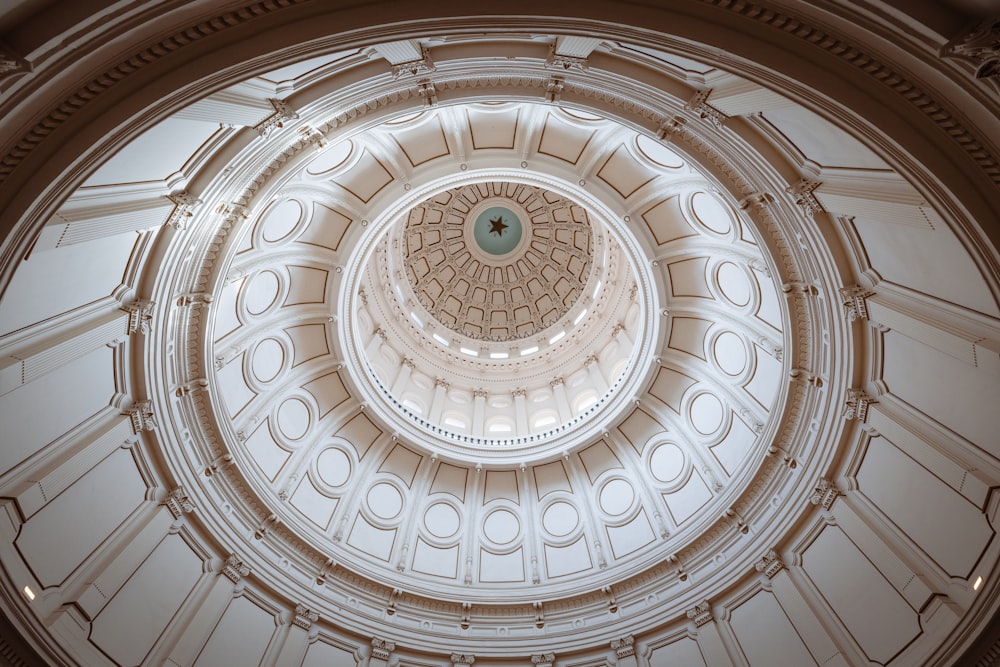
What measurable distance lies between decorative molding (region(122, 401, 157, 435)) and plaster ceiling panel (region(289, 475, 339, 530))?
6.08 metres

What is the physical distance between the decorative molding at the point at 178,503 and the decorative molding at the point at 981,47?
1595cm

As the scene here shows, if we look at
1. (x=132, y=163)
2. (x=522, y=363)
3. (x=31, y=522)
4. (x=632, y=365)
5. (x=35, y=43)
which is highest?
(x=522, y=363)

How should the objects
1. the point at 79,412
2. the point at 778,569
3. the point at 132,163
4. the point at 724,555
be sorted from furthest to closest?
1. the point at 724,555
2. the point at 778,569
3. the point at 79,412
4. the point at 132,163

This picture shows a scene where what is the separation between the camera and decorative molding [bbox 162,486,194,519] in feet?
42.9

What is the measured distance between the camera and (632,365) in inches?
805

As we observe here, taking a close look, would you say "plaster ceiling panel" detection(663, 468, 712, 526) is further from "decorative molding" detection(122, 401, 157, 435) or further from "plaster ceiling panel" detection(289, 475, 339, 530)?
"decorative molding" detection(122, 401, 157, 435)

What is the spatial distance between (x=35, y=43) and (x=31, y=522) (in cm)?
871

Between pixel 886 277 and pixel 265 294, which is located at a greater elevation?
pixel 265 294

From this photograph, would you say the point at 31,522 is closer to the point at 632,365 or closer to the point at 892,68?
the point at 892,68

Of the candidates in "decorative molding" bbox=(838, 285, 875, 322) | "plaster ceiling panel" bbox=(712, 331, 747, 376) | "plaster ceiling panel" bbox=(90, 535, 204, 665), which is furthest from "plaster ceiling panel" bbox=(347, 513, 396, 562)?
"decorative molding" bbox=(838, 285, 875, 322)

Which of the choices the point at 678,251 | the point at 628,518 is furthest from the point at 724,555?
the point at 678,251

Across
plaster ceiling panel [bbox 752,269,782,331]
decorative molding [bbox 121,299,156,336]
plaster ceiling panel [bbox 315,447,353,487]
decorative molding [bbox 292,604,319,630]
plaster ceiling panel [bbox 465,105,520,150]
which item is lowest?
decorative molding [bbox 292,604,319,630]

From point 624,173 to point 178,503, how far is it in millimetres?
15010

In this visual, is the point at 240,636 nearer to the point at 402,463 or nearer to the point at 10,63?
the point at 402,463
